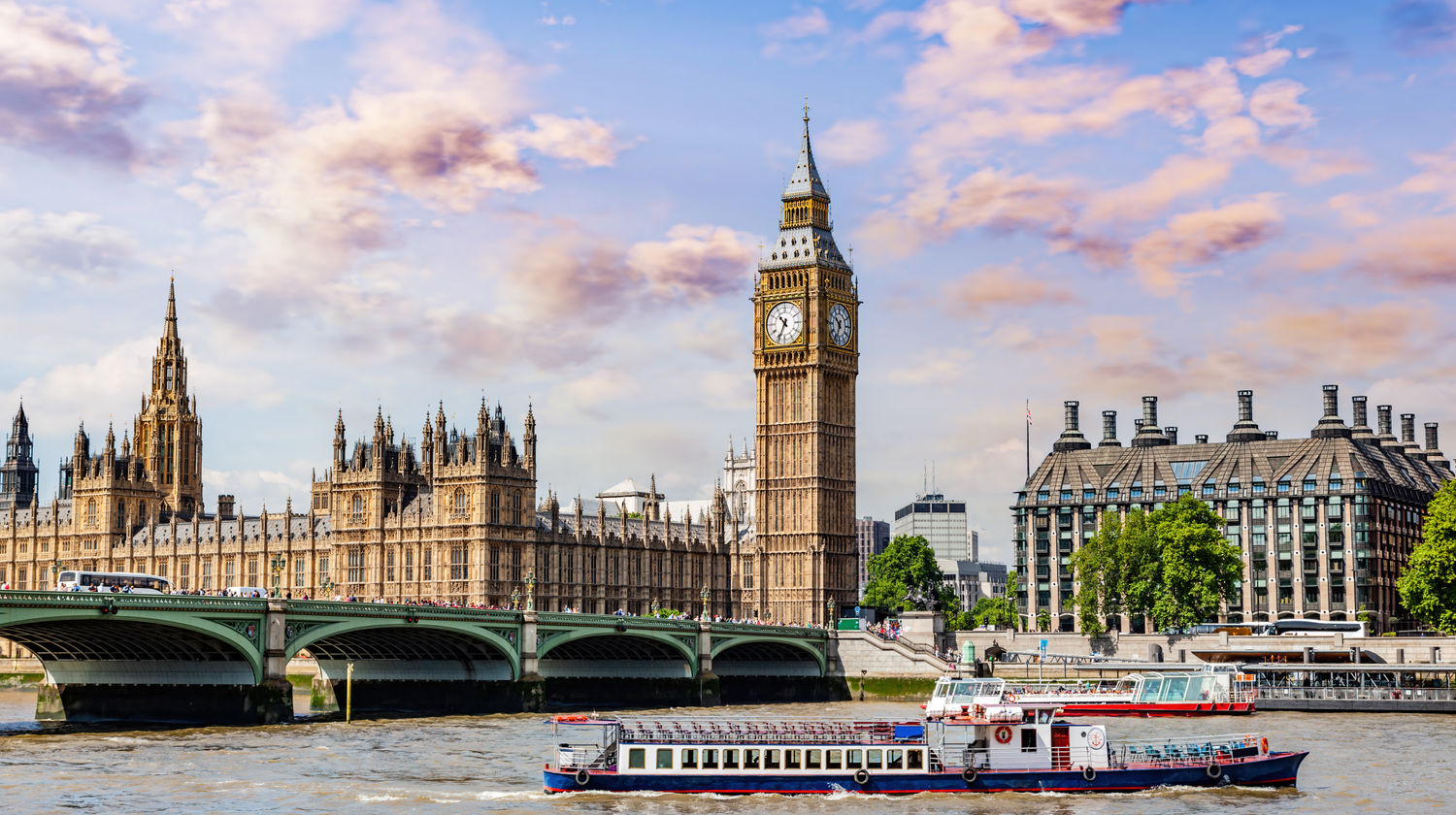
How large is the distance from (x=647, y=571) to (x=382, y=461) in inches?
861

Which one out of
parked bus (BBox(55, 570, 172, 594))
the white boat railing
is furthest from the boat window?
parked bus (BBox(55, 570, 172, 594))

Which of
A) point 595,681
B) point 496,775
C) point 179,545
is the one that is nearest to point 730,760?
point 496,775

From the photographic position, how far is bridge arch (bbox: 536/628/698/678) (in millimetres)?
102312

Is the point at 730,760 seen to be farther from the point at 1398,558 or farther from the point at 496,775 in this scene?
the point at 1398,558

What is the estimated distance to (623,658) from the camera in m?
108

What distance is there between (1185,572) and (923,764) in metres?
71.9

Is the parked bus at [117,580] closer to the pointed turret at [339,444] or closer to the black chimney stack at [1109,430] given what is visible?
the pointed turret at [339,444]

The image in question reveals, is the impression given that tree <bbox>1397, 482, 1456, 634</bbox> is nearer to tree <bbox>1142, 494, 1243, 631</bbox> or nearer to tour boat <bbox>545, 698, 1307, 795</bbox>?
tree <bbox>1142, 494, 1243, 631</bbox>

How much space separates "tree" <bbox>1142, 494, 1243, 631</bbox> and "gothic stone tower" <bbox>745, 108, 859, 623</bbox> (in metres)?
25.7

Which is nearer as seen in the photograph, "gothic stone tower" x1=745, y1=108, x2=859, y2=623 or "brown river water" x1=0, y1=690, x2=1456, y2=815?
"brown river water" x1=0, y1=690, x2=1456, y2=815

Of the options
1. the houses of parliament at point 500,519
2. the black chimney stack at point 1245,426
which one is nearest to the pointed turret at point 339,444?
the houses of parliament at point 500,519

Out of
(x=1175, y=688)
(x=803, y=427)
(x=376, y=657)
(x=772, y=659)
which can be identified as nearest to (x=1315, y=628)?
(x=1175, y=688)

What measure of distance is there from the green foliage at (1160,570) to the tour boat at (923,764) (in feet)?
219

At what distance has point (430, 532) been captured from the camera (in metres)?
132
